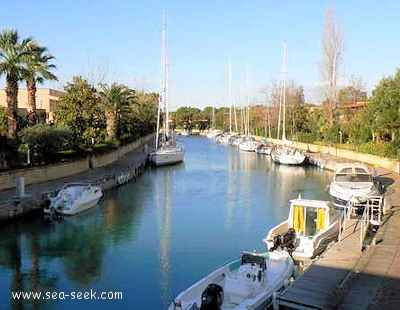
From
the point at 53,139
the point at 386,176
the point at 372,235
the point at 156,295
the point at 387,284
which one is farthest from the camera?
the point at 386,176

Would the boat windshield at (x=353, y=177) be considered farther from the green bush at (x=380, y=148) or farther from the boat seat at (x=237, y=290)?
the boat seat at (x=237, y=290)

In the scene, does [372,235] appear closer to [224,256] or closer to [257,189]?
[224,256]

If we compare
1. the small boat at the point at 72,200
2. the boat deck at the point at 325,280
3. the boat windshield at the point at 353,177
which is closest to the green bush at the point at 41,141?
the small boat at the point at 72,200

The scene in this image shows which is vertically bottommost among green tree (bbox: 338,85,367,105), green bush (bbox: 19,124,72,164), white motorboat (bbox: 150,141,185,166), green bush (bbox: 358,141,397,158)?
white motorboat (bbox: 150,141,185,166)

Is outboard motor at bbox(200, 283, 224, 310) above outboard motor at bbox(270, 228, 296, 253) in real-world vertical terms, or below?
above

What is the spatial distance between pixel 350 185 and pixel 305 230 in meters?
10.0

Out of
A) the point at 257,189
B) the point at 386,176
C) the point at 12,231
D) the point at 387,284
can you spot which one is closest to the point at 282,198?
the point at 257,189

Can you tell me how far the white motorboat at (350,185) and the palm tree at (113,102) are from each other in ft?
96.8

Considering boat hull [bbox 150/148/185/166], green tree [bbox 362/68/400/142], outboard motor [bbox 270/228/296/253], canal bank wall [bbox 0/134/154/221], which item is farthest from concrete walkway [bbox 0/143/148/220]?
green tree [bbox 362/68/400/142]

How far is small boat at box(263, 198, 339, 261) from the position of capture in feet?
58.0

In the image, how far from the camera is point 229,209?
100ft

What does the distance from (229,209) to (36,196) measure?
439 inches

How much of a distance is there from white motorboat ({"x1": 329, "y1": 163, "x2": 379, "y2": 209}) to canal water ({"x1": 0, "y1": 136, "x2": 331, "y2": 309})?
127 inches

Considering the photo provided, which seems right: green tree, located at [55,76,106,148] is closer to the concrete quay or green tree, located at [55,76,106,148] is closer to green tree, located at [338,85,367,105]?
Result: the concrete quay
